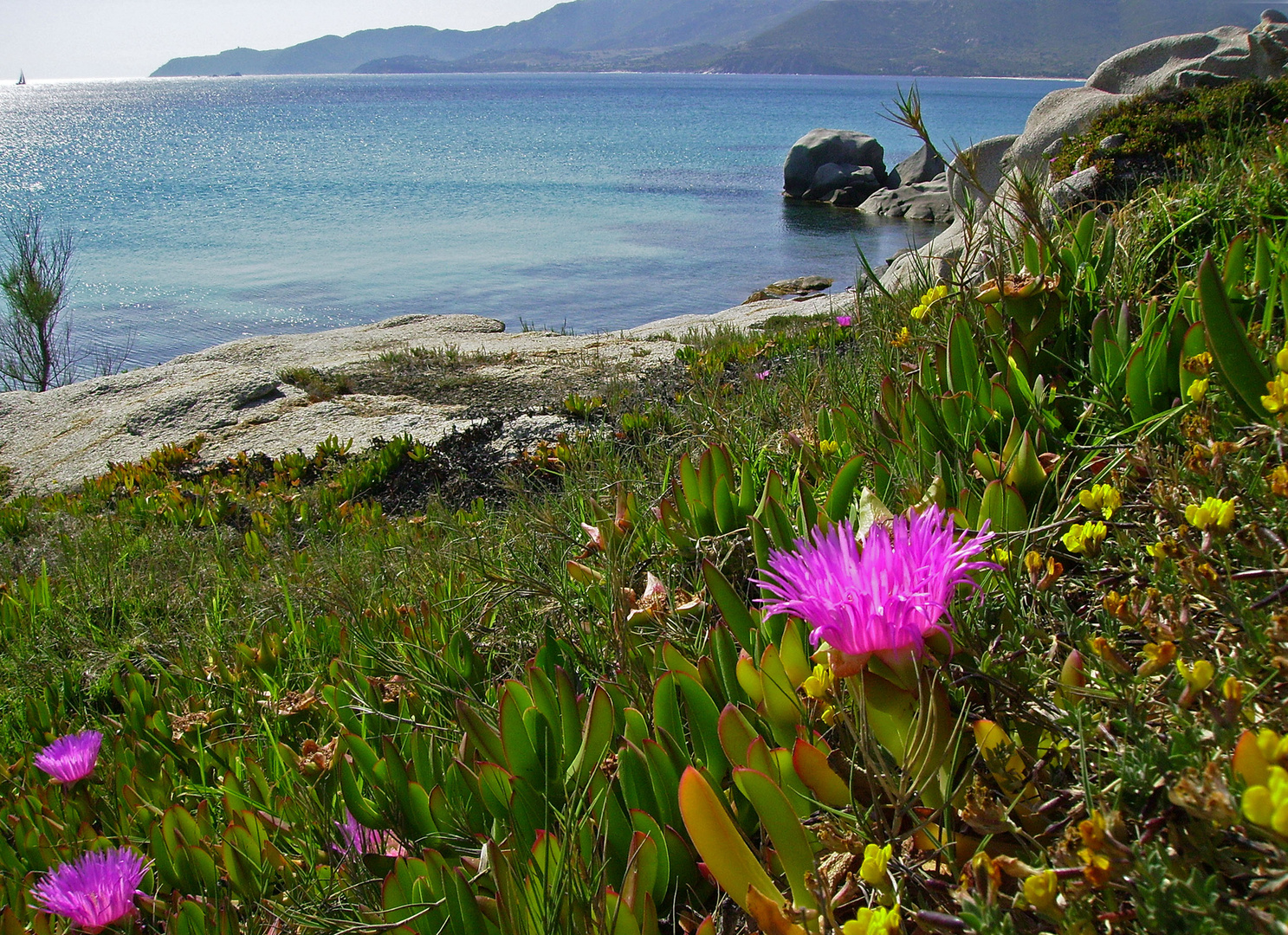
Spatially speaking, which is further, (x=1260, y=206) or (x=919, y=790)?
(x=1260, y=206)

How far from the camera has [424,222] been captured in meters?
28.4

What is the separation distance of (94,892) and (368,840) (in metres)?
0.46

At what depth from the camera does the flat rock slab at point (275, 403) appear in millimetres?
6293

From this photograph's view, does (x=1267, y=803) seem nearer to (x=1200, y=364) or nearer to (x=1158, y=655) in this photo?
(x=1158, y=655)

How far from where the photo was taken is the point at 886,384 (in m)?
2.18

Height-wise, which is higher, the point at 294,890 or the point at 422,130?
the point at 422,130

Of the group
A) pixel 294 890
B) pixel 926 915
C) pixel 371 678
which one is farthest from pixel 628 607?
pixel 926 915

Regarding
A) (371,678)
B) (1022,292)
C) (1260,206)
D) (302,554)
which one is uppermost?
(1260,206)

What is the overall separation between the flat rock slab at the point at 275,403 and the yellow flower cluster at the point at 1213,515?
4.51 metres

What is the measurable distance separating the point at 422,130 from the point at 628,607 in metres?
67.6

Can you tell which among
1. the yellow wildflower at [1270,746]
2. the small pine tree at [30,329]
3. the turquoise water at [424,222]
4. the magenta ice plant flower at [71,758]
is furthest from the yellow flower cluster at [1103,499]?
the small pine tree at [30,329]

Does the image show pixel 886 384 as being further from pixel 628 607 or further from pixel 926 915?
pixel 926 915

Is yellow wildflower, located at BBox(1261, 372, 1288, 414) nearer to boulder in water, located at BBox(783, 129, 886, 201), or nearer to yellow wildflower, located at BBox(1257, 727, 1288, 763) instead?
yellow wildflower, located at BBox(1257, 727, 1288, 763)

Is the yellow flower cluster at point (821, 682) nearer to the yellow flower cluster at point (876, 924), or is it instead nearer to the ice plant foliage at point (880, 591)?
the ice plant foliage at point (880, 591)
